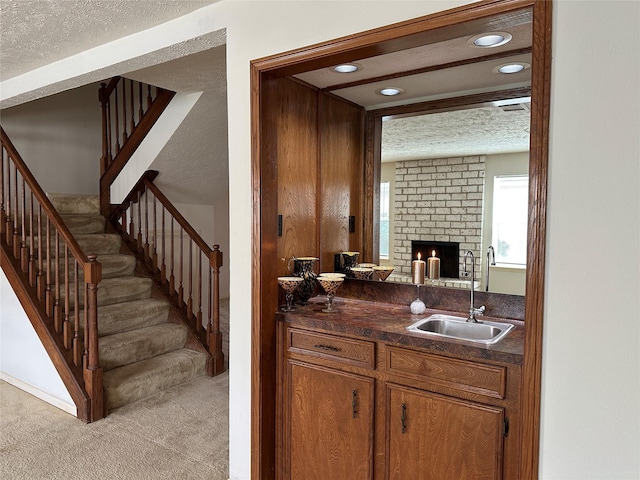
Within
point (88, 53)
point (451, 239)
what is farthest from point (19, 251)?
point (451, 239)

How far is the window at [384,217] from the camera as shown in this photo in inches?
105

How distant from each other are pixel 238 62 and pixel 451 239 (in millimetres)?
1361

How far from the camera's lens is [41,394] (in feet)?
11.0

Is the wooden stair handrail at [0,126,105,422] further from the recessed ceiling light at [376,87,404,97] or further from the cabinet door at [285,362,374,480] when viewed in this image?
the recessed ceiling light at [376,87,404,97]

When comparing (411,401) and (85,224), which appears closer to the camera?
(411,401)

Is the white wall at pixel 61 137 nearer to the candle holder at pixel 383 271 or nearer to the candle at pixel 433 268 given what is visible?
the candle holder at pixel 383 271

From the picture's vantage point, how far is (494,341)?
1.71 meters

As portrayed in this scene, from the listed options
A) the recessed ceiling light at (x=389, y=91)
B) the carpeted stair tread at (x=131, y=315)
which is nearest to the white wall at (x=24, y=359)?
the carpeted stair tread at (x=131, y=315)

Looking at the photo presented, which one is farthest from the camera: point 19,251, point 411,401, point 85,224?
point 85,224

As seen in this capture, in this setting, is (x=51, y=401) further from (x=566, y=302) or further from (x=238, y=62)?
(x=566, y=302)

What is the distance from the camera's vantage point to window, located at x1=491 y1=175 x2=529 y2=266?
2180 millimetres

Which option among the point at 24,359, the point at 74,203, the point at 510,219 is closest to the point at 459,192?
the point at 510,219

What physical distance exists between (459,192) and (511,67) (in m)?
0.64

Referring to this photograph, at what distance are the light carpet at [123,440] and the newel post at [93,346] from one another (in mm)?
112
